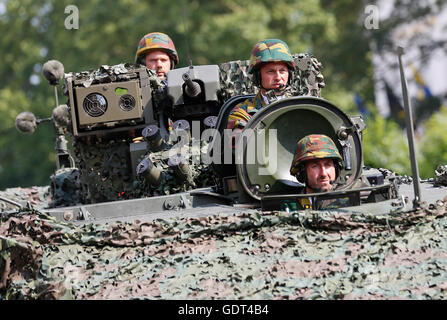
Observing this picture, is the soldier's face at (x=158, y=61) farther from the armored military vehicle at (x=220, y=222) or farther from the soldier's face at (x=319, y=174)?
the soldier's face at (x=319, y=174)

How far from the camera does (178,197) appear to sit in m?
8.12

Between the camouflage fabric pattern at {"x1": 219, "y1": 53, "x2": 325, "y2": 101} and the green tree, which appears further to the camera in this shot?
the green tree

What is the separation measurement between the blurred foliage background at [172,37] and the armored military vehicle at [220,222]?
16094mm

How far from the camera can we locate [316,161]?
7.68m

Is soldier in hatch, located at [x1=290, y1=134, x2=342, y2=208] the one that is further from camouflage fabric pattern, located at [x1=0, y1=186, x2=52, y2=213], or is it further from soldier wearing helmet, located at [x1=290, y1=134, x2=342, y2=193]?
camouflage fabric pattern, located at [x1=0, y1=186, x2=52, y2=213]

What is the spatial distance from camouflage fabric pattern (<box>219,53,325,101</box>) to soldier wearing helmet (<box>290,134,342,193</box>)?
294 cm

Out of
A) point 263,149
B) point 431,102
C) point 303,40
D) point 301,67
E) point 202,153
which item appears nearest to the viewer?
point 263,149

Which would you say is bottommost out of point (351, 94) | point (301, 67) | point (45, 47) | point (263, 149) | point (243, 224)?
point (243, 224)

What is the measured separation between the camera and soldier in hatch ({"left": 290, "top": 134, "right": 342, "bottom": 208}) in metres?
7.57

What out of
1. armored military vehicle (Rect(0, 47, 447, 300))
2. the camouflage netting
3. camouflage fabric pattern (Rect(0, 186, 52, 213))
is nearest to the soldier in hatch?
armored military vehicle (Rect(0, 47, 447, 300))

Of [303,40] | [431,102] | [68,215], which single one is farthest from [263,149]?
[431,102]

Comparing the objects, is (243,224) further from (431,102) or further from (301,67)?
(431,102)
